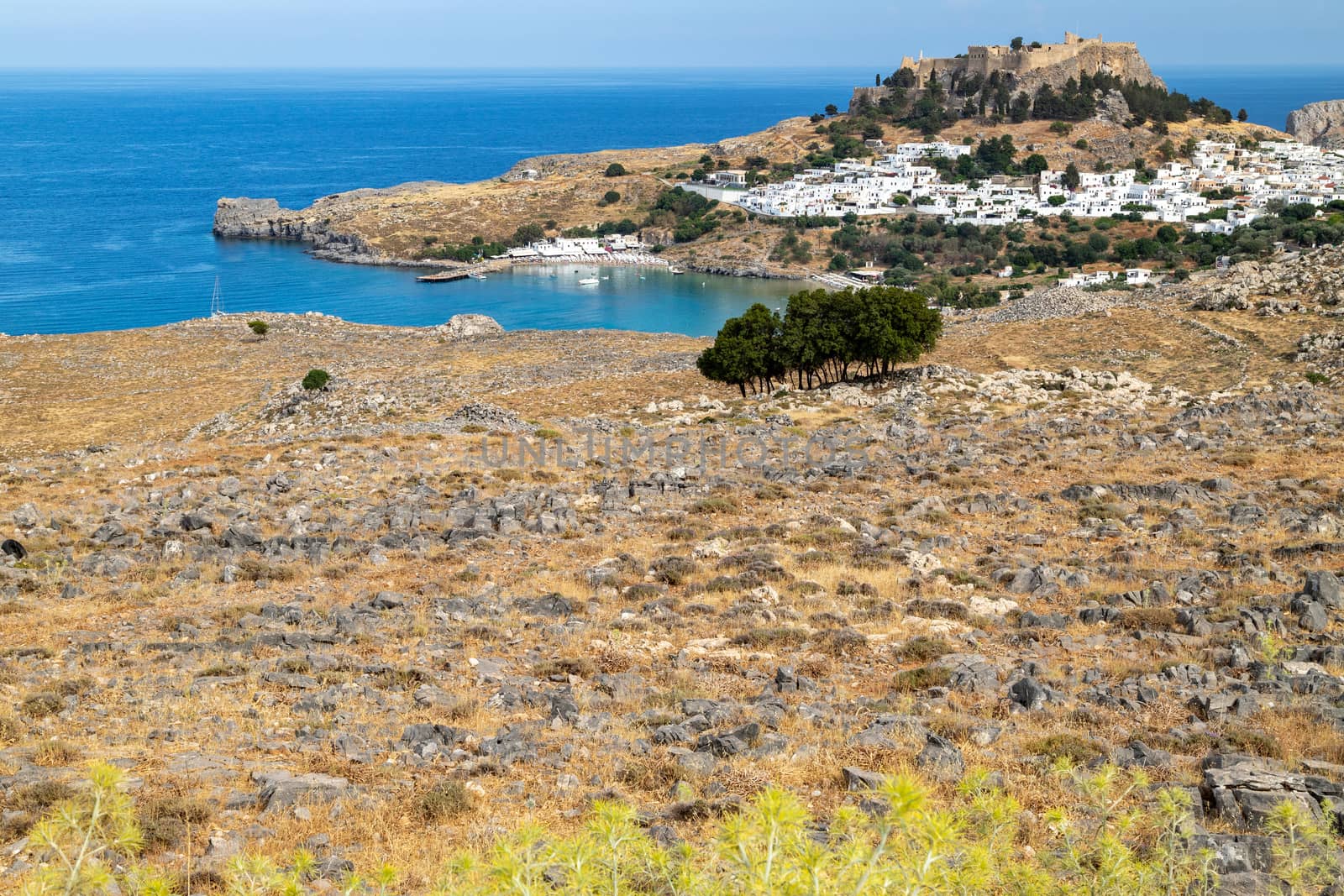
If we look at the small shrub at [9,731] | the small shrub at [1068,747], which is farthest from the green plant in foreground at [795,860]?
the small shrub at [9,731]

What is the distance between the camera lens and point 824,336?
3247cm

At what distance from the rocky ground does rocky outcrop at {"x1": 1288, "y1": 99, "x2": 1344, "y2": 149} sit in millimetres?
165856

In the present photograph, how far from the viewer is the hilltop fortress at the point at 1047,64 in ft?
441

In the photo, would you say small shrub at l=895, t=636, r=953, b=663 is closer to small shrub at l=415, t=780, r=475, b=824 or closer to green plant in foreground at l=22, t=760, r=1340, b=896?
green plant in foreground at l=22, t=760, r=1340, b=896

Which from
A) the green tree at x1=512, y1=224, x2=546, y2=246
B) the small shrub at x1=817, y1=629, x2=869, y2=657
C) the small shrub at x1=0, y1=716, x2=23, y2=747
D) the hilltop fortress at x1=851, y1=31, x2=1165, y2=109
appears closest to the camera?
the small shrub at x1=0, y1=716, x2=23, y2=747

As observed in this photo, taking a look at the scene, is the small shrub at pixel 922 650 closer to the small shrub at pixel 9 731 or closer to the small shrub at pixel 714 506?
the small shrub at pixel 714 506

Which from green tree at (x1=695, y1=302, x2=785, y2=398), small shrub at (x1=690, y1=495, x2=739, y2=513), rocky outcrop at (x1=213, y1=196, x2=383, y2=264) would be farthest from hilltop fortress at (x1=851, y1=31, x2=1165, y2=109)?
small shrub at (x1=690, y1=495, x2=739, y2=513)

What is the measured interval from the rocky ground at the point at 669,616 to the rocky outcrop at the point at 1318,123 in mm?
165856

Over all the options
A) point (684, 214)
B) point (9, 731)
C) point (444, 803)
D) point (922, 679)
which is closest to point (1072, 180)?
point (684, 214)

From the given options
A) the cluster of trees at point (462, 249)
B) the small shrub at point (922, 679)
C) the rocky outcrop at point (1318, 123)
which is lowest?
the cluster of trees at point (462, 249)

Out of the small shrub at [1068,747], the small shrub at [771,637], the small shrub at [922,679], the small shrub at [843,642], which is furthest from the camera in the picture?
the small shrub at [771,637]

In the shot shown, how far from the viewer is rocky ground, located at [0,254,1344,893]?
8.14 metres

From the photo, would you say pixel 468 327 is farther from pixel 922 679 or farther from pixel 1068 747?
pixel 1068 747

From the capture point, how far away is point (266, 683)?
34.6 ft
